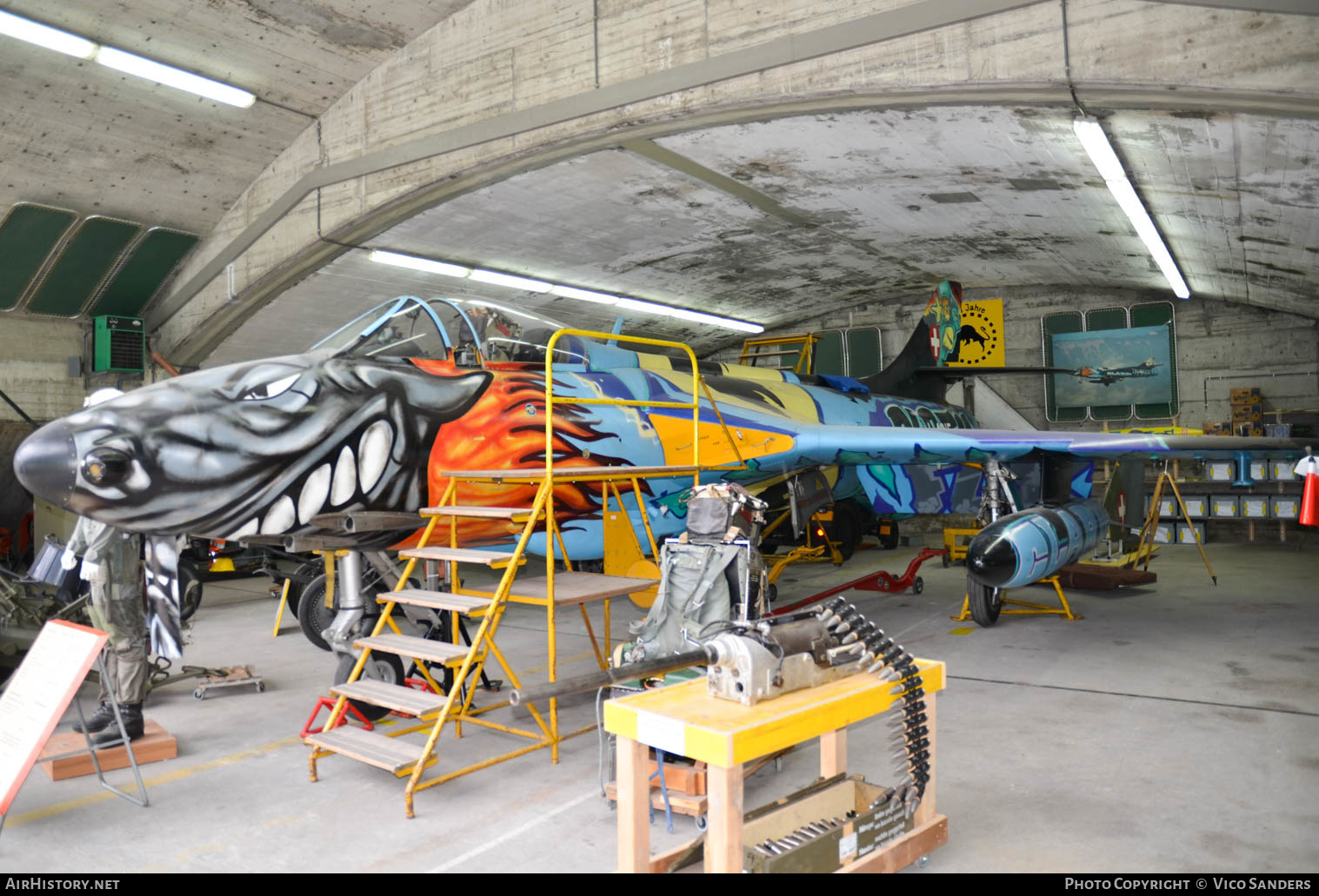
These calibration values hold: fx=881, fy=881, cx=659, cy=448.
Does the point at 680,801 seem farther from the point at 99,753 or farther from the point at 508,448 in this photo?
the point at 99,753

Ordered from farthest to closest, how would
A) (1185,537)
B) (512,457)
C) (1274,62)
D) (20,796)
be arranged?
(1185,537), (1274,62), (512,457), (20,796)

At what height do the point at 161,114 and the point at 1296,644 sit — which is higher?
the point at 161,114

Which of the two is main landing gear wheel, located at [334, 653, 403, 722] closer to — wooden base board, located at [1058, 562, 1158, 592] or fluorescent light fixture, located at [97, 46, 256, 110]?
wooden base board, located at [1058, 562, 1158, 592]

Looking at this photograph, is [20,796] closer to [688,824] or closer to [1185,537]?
[688,824]

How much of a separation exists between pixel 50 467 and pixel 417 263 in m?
9.21

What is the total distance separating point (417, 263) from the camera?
494 inches

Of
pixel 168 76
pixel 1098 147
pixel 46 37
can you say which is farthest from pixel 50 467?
pixel 1098 147

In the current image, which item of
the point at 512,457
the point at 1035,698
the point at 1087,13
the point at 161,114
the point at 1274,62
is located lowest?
the point at 1035,698

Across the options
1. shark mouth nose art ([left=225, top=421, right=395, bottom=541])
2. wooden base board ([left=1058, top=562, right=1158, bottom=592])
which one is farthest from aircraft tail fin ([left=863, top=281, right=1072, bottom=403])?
shark mouth nose art ([left=225, top=421, right=395, bottom=541])

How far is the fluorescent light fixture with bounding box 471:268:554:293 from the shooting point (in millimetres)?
13336

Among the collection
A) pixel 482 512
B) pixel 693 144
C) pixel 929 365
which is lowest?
pixel 482 512

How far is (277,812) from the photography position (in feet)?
12.9
